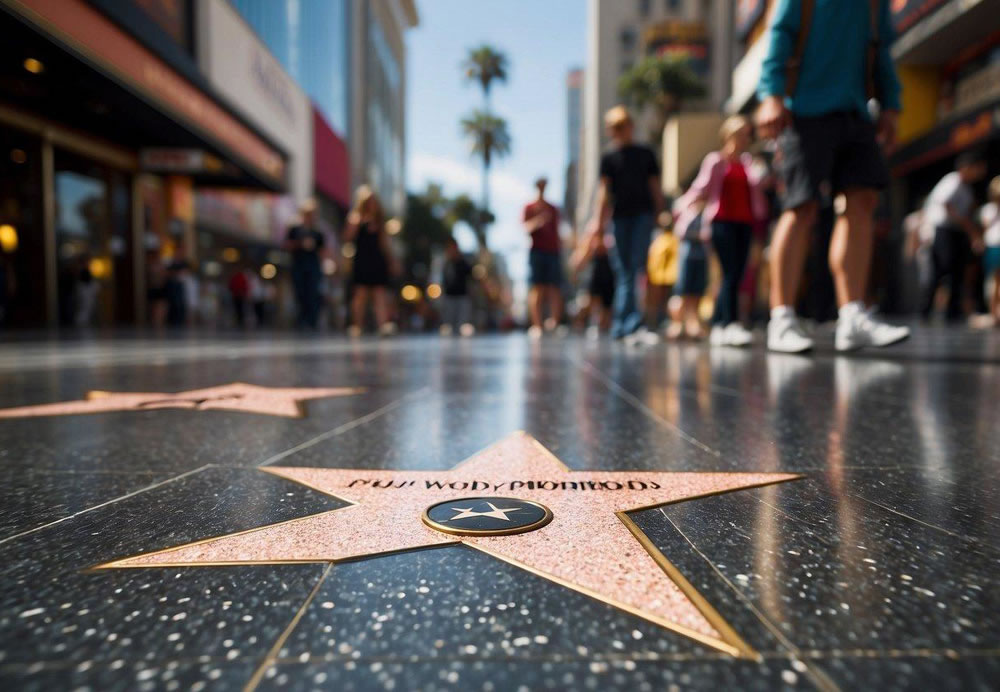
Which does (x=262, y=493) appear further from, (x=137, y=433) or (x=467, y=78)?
(x=467, y=78)

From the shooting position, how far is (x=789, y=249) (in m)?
3.65

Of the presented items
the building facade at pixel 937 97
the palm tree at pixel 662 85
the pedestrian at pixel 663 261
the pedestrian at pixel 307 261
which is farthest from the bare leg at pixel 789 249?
the palm tree at pixel 662 85

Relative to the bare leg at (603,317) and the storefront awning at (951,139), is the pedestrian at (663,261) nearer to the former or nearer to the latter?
the bare leg at (603,317)

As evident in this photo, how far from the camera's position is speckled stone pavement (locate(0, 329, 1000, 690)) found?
521 mm

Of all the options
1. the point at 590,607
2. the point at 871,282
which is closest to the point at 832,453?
the point at 590,607

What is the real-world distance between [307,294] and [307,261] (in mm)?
713

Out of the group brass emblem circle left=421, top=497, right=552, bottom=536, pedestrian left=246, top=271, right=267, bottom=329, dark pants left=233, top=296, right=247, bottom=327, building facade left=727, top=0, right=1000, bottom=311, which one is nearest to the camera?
brass emblem circle left=421, top=497, right=552, bottom=536

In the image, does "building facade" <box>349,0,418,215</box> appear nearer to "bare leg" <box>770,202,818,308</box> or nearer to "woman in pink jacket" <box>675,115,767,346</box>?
"woman in pink jacket" <box>675,115,767,346</box>

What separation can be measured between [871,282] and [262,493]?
16.7 m

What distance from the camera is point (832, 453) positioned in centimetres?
136

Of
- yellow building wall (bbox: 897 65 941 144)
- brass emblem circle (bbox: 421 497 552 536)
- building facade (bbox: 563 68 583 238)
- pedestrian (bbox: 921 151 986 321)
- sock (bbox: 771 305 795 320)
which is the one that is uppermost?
building facade (bbox: 563 68 583 238)

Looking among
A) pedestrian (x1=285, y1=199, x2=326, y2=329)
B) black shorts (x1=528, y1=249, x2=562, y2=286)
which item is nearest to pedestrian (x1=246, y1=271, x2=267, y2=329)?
pedestrian (x1=285, y1=199, x2=326, y2=329)

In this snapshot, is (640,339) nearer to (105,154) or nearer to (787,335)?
(787,335)

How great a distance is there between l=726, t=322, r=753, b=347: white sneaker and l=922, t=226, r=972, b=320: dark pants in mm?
5262
